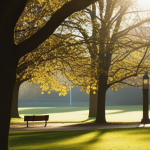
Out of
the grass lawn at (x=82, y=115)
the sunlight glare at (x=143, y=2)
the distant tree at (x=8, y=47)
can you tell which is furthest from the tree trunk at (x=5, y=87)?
the grass lawn at (x=82, y=115)

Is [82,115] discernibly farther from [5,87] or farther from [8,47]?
[8,47]

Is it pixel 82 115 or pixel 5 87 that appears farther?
pixel 82 115

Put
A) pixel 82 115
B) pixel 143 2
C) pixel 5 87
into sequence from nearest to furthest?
pixel 5 87
pixel 143 2
pixel 82 115

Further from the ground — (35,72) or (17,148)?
(35,72)

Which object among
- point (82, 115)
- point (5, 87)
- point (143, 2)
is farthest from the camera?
point (82, 115)

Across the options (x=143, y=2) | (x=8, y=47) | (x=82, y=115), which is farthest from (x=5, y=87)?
(x=82, y=115)

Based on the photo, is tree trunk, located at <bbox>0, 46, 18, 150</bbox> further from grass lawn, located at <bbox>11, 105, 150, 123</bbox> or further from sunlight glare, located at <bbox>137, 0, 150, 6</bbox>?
grass lawn, located at <bbox>11, 105, 150, 123</bbox>

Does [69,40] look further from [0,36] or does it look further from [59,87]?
[0,36]

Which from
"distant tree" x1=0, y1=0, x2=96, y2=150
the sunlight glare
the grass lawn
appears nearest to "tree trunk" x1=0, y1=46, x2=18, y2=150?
"distant tree" x1=0, y1=0, x2=96, y2=150

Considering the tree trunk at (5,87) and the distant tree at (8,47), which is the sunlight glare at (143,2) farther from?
the tree trunk at (5,87)

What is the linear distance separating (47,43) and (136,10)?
6.65 meters

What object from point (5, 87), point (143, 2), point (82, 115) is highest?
point (143, 2)

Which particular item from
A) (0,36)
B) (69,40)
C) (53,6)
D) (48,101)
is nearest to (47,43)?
(69,40)

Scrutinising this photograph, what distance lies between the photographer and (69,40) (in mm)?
16172
